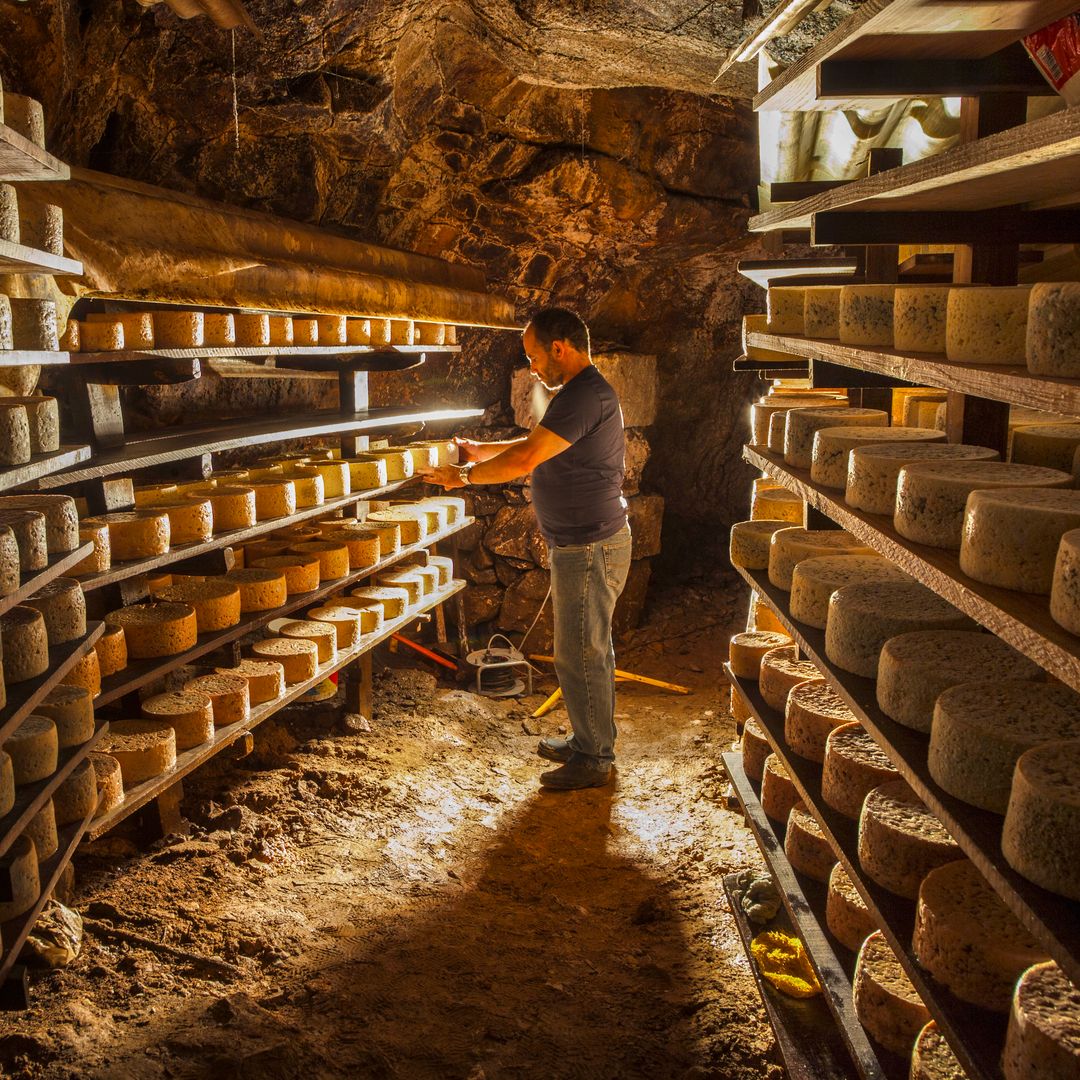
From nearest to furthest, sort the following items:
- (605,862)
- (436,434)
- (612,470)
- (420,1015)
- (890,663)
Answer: (890,663) → (420,1015) → (605,862) → (612,470) → (436,434)

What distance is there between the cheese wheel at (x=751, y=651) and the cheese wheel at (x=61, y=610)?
7.30 feet

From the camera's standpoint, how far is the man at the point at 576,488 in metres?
4.39

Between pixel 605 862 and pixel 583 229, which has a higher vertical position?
pixel 583 229

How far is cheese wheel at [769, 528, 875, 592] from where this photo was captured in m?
3.14

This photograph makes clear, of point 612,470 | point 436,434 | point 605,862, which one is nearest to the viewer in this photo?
point 605,862

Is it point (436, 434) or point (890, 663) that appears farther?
point (436, 434)

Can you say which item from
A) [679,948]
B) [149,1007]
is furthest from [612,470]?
[149,1007]

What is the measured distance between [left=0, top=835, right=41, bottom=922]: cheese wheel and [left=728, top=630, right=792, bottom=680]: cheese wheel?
7.80 ft

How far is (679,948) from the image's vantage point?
3404 mm

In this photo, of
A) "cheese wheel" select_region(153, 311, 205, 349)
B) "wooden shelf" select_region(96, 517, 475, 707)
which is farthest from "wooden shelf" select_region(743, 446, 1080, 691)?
"wooden shelf" select_region(96, 517, 475, 707)

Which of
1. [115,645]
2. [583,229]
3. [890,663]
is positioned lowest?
[115,645]

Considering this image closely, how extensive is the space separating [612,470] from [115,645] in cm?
222

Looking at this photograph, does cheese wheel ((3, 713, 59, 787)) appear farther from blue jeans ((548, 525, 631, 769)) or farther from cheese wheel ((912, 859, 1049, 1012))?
blue jeans ((548, 525, 631, 769))

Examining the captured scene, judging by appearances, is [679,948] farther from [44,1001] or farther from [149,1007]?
[44,1001]
